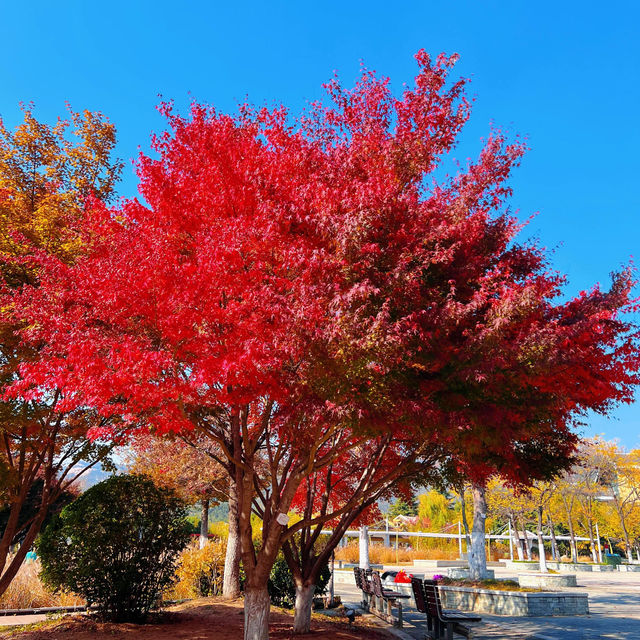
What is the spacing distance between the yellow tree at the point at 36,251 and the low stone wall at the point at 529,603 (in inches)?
463

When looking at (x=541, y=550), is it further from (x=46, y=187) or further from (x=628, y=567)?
(x=46, y=187)

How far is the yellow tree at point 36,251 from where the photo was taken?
973cm

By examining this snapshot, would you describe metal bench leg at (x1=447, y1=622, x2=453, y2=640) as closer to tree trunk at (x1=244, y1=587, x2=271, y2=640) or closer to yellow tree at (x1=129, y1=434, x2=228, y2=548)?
tree trunk at (x1=244, y1=587, x2=271, y2=640)

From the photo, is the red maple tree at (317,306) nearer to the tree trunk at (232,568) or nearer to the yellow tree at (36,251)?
the yellow tree at (36,251)

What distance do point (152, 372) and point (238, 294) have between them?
1.58 metres

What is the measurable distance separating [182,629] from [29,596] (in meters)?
6.77

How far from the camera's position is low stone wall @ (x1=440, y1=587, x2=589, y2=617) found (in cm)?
1534

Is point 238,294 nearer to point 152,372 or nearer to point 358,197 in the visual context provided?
point 152,372

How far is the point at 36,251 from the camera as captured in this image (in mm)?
9250

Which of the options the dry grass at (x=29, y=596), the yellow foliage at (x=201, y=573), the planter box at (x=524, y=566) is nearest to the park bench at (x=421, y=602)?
the yellow foliage at (x=201, y=573)

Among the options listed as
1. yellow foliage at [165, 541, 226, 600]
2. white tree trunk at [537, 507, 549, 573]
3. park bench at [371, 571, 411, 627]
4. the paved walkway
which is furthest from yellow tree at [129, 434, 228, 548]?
white tree trunk at [537, 507, 549, 573]

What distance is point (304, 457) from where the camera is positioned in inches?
370

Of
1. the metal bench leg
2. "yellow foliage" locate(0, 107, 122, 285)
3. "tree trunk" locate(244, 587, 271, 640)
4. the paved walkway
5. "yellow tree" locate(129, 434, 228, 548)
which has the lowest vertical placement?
the paved walkway

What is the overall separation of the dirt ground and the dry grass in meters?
4.08
